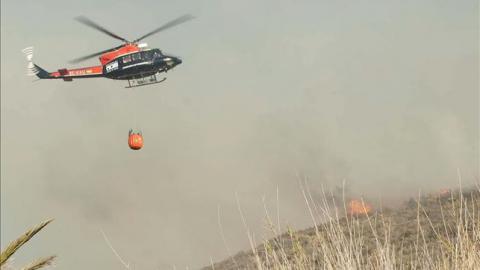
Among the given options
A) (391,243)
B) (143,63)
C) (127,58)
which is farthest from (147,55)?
(391,243)

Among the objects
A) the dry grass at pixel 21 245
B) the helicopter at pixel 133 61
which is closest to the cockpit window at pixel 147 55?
the helicopter at pixel 133 61

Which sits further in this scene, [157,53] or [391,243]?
[157,53]

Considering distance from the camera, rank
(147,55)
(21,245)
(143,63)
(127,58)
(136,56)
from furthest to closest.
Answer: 1. (127,58)
2. (136,56)
3. (147,55)
4. (143,63)
5. (21,245)

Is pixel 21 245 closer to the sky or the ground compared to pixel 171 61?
closer to the ground

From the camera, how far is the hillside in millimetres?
5562

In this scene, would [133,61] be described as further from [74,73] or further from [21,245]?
[21,245]

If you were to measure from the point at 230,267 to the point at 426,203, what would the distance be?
13856 millimetres

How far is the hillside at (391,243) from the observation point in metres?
5.56

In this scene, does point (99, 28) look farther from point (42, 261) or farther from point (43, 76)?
point (42, 261)

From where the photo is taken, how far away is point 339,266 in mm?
5672

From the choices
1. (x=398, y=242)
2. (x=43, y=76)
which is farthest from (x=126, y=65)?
(x=398, y=242)

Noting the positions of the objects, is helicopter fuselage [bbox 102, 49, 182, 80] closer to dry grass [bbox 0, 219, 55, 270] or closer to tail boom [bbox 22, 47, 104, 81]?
tail boom [bbox 22, 47, 104, 81]

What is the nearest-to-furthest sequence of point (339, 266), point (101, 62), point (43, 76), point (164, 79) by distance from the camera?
point (339, 266) → point (164, 79) → point (101, 62) → point (43, 76)

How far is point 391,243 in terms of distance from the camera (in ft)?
Answer: 104
